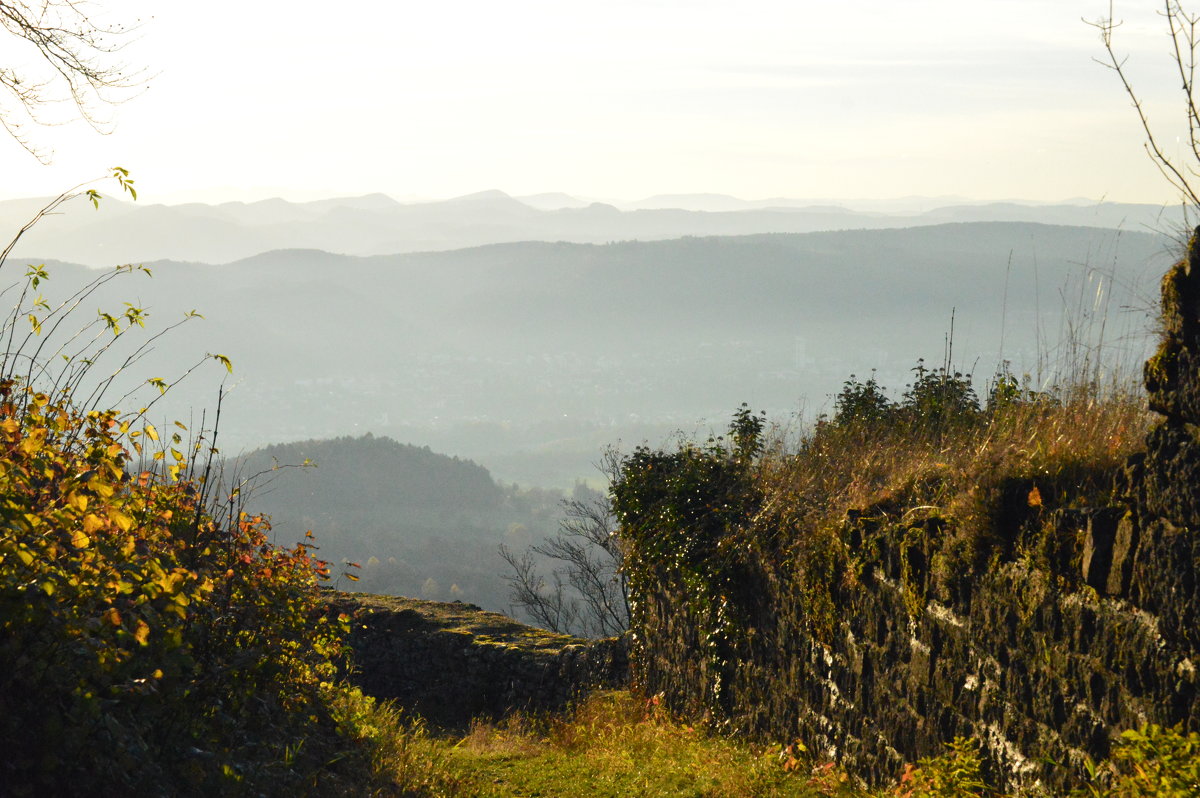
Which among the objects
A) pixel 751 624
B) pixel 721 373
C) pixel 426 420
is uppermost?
pixel 751 624

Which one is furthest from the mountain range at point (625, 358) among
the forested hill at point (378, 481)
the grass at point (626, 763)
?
the grass at point (626, 763)

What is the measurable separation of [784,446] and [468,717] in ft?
27.0

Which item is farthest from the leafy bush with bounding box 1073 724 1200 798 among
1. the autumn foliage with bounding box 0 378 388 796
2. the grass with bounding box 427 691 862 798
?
the autumn foliage with bounding box 0 378 388 796

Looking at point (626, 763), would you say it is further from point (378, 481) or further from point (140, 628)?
point (378, 481)

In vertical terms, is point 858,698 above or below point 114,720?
below

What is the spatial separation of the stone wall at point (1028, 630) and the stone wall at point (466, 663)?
7188 millimetres

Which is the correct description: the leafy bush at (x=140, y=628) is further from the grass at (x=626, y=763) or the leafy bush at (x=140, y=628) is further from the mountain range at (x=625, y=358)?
the mountain range at (x=625, y=358)

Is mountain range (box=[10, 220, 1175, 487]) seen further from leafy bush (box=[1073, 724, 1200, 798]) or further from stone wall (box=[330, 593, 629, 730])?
leafy bush (box=[1073, 724, 1200, 798])

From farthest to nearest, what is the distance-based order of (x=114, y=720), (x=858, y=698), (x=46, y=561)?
(x=858, y=698) < (x=114, y=720) < (x=46, y=561)

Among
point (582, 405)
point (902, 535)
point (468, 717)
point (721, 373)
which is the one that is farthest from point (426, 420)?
point (902, 535)

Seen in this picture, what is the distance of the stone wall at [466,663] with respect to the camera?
14508 millimetres

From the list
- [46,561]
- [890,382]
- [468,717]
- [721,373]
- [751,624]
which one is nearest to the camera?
[46,561]

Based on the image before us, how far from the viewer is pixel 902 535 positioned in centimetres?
590

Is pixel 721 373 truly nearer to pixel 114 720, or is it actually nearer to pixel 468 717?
pixel 468 717
